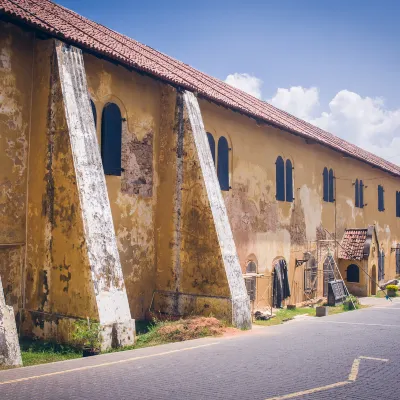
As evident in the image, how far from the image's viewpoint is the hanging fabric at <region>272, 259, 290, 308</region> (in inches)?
719

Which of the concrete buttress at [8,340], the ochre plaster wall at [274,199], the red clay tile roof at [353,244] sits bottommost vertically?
the concrete buttress at [8,340]

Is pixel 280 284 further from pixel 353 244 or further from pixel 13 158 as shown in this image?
pixel 13 158

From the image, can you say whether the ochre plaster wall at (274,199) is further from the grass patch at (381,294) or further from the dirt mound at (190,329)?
the dirt mound at (190,329)

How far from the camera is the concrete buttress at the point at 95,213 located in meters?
8.97

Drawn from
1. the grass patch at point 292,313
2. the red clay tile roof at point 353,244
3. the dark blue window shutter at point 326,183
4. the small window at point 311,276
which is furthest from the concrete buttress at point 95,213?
the red clay tile roof at point 353,244

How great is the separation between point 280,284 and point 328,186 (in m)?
6.58

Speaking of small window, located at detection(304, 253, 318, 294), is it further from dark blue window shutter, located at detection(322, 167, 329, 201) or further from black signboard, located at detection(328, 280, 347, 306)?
dark blue window shutter, located at detection(322, 167, 329, 201)

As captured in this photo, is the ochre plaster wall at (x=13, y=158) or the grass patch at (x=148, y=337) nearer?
the grass patch at (x=148, y=337)

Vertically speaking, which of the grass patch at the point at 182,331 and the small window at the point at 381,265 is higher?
the small window at the point at 381,265

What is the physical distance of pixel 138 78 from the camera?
42.3 ft

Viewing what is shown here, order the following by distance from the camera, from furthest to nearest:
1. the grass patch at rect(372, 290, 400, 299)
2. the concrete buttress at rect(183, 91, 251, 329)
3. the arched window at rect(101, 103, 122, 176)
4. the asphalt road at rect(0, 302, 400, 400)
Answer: the grass patch at rect(372, 290, 400, 299), the arched window at rect(101, 103, 122, 176), the concrete buttress at rect(183, 91, 251, 329), the asphalt road at rect(0, 302, 400, 400)

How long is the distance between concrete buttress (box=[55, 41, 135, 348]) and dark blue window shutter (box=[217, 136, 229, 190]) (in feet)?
20.8

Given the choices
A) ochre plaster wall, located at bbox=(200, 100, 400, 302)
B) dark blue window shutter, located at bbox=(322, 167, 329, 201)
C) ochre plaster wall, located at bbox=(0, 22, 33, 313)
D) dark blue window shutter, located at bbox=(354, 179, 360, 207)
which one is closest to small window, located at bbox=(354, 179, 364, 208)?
dark blue window shutter, located at bbox=(354, 179, 360, 207)

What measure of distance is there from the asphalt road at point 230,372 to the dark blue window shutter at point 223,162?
644cm
